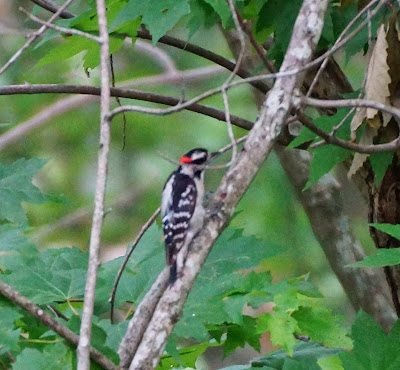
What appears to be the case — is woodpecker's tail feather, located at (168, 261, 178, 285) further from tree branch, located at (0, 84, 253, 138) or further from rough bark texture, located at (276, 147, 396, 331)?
rough bark texture, located at (276, 147, 396, 331)

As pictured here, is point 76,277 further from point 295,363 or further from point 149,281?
point 295,363

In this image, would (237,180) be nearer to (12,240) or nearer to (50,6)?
(12,240)

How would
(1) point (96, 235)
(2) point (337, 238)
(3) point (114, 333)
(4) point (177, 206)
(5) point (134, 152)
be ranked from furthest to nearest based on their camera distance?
(5) point (134, 152) < (2) point (337, 238) < (4) point (177, 206) < (3) point (114, 333) < (1) point (96, 235)

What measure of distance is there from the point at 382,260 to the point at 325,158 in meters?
0.50

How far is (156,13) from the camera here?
2.21m

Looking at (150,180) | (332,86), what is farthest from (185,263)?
(150,180)

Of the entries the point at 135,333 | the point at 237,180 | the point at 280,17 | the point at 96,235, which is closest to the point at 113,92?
the point at 280,17

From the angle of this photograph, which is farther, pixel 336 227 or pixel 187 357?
pixel 336 227

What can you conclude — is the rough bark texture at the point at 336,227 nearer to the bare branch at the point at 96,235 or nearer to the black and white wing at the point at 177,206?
the black and white wing at the point at 177,206

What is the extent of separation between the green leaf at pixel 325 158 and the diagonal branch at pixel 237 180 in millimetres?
427

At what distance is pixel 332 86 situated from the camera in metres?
2.78

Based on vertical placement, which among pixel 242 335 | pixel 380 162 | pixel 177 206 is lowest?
pixel 242 335

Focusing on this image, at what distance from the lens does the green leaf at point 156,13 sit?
7.09ft

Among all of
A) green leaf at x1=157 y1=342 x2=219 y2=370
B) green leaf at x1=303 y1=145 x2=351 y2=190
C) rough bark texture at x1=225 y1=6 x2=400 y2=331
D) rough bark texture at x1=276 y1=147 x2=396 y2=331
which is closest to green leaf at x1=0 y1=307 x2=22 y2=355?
green leaf at x1=157 y1=342 x2=219 y2=370
